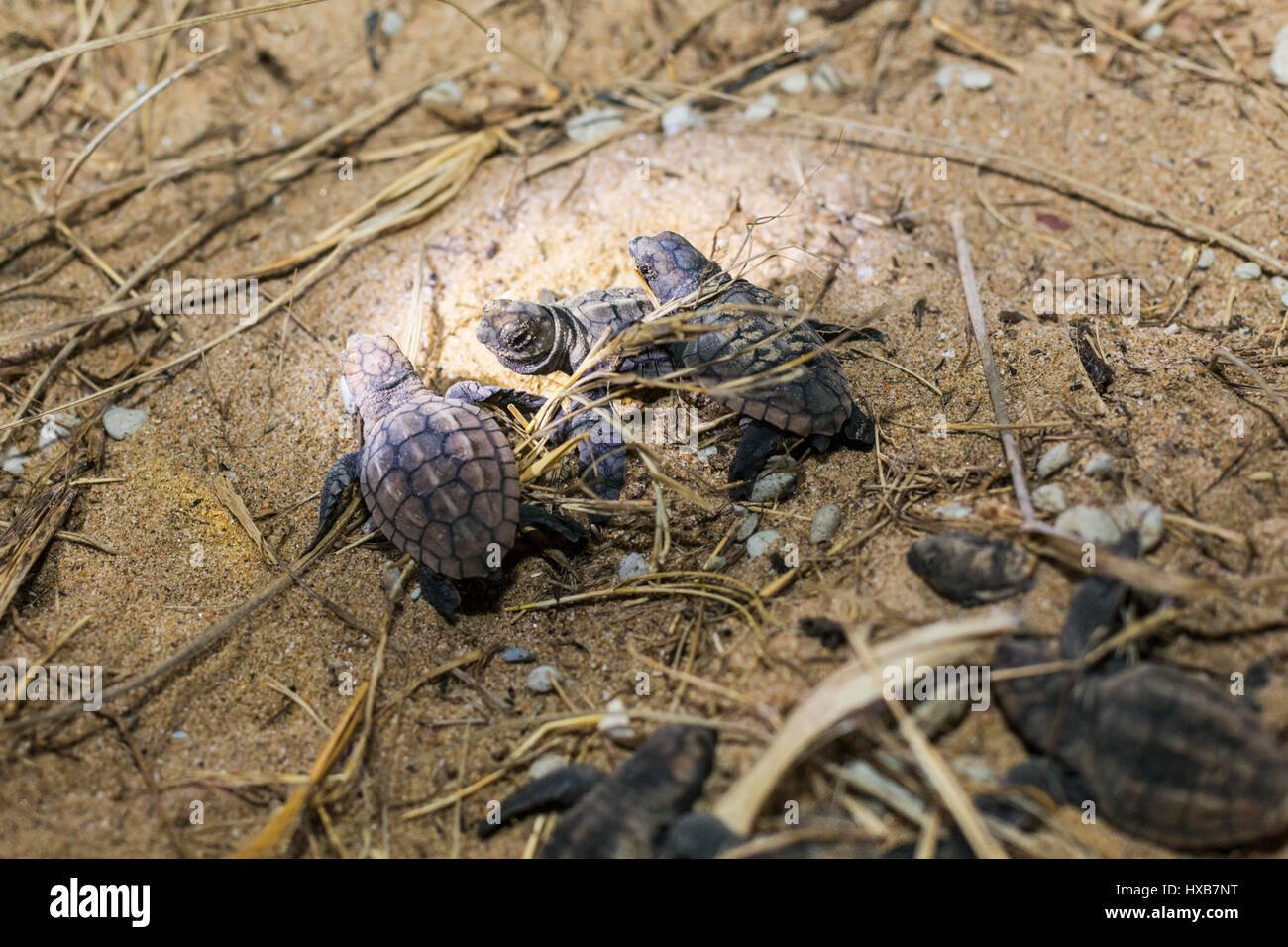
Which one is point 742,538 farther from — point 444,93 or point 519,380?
point 444,93

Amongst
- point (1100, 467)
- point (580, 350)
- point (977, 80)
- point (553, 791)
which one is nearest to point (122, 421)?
point (580, 350)

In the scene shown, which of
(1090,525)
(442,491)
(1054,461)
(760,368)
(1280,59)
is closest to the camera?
(1090,525)

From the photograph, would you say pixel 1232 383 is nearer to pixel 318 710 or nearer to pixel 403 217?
pixel 318 710

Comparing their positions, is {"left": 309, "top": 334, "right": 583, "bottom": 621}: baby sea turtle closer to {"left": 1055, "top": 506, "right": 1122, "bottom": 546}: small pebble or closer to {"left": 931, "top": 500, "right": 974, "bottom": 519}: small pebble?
{"left": 931, "top": 500, "right": 974, "bottom": 519}: small pebble

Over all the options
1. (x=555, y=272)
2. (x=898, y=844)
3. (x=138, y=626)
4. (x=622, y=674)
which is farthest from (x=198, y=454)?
(x=898, y=844)

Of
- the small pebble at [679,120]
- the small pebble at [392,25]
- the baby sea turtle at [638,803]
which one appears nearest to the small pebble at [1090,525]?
the baby sea turtle at [638,803]

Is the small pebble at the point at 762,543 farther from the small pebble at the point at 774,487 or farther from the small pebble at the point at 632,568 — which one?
the small pebble at the point at 632,568
